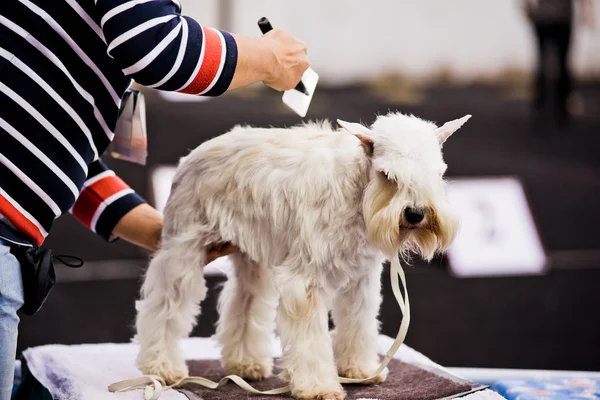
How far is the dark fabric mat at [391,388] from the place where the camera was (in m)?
1.66

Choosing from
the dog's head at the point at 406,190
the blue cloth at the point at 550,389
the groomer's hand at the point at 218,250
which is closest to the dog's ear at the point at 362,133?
the dog's head at the point at 406,190

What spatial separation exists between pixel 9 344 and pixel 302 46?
760mm

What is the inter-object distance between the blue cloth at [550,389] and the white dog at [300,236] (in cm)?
33

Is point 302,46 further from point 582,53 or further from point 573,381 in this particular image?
point 582,53

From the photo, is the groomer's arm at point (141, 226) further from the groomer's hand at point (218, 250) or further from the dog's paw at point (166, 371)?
the dog's paw at point (166, 371)

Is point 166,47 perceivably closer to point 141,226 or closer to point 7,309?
point 7,309

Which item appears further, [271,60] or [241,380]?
[241,380]

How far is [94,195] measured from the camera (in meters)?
1.88

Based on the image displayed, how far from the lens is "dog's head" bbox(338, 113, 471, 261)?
1.47 m

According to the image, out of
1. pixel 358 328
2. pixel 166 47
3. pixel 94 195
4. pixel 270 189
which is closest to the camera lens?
pixel 166 47

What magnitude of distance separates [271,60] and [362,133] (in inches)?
8.4

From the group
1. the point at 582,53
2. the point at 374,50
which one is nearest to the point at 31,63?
the point at 374,50

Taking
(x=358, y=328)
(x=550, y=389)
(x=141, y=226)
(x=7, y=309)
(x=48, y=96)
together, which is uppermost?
(x=48, y=96)

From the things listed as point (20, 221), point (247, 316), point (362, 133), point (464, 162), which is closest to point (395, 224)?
point (362, 133)
